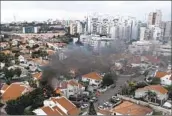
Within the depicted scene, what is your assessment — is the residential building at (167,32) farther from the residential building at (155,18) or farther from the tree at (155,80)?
the tree at (155,80)

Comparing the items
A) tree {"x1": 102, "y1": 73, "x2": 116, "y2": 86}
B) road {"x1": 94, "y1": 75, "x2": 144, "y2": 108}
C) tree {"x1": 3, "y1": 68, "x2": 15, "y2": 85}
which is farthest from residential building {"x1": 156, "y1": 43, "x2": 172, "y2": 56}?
tree {"x1": 3, "y1": 68, "x2": 15, "y2": 85}

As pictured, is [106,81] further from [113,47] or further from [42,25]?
[42,25]

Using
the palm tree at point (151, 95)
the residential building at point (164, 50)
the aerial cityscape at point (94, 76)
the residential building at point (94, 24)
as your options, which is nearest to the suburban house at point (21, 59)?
the aerial cityscape at point (94, 76)

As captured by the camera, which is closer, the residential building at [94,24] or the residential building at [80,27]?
the residential building at [94,24]

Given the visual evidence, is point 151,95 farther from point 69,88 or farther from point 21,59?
point 21,59

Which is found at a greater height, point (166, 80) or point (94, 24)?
point (94, 24)

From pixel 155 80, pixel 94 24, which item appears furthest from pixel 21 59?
pixel 155 80

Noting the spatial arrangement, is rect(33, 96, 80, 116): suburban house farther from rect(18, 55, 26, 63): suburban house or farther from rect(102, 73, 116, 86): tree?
rect(18, 55, 26, 63): suburban house
